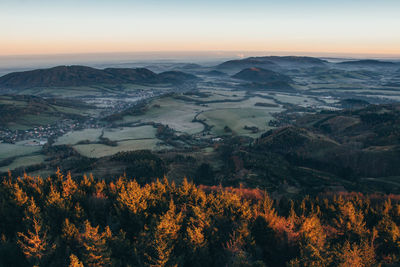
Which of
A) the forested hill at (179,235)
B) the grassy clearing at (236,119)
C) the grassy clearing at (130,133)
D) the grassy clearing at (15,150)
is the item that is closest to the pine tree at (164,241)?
the forested hill at (179,235)

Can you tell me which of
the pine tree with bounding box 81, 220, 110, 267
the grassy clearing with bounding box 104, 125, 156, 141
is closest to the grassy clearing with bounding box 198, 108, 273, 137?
the grassy clearing with bounding box 104, 125, 156, 141

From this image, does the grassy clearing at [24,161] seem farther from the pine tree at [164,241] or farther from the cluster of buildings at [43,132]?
the pine tree at [164,241]

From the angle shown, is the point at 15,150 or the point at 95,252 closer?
the point at 95,252

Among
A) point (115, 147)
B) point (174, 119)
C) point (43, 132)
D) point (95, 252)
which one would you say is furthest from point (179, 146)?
point (95, 252)

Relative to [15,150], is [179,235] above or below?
above

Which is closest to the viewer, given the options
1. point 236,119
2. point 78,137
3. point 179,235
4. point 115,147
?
point 179,235

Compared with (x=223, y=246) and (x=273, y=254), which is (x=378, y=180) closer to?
(x=273, y=254)

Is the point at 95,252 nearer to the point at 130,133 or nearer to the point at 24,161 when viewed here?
the point at 24,161

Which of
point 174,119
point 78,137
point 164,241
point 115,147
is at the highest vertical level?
point 164,241

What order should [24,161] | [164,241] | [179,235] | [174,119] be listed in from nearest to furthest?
[164,241]
[179,235]
[24,161]
[174,119]
